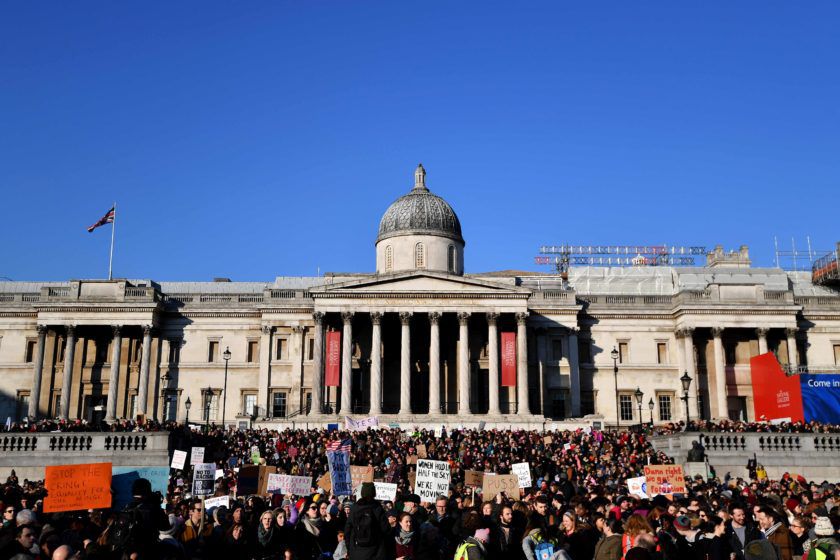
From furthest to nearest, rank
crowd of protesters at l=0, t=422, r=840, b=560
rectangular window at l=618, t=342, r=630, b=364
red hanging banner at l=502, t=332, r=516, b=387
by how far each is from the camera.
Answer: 1. rectangular window at l=618, t=342, r=630, b=364
2. red hanging banner at l=502, t=332, r=516, b=387
3. crowd of protesters at l=0, t=422, r=840, b=560

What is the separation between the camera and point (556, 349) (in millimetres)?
61156

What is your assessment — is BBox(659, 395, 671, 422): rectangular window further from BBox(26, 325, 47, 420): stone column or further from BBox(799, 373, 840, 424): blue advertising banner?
BBox(26, 325, 47, 420): stone column

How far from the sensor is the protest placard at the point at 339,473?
19250mm

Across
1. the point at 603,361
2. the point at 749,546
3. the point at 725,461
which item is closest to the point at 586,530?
the point at 749,546

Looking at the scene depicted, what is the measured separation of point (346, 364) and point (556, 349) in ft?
50.0

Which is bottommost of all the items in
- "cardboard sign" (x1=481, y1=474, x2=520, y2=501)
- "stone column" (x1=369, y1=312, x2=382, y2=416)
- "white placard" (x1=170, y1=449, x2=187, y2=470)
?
"cardboard sign" (x1=481, y1=474, x2=520, y2=501)

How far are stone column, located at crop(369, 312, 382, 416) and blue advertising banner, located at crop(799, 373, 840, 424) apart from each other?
2484 centimetres

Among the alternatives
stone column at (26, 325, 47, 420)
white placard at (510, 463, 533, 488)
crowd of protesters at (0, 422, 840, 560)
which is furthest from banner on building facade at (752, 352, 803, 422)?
stone column at (26, 325, 47, 420)

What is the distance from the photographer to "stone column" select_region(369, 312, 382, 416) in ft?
181

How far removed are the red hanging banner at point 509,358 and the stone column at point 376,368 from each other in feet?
26.4

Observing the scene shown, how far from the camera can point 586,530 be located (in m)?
13.0

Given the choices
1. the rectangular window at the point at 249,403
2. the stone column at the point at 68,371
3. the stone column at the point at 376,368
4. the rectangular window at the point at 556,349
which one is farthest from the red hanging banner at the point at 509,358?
the stone column at the point at 68,371

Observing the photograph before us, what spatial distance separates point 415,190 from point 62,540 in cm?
5498

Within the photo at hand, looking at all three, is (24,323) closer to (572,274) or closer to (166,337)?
(166,337)
